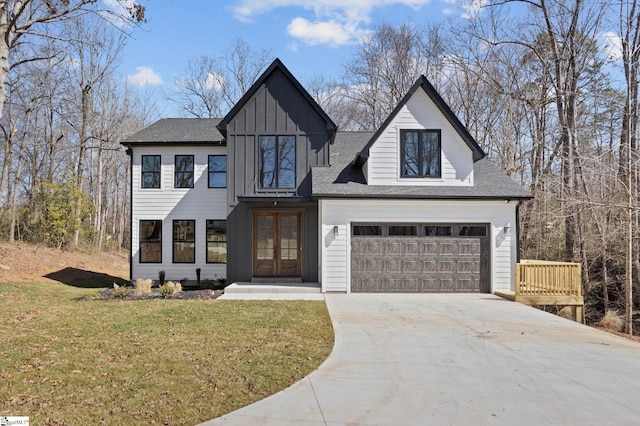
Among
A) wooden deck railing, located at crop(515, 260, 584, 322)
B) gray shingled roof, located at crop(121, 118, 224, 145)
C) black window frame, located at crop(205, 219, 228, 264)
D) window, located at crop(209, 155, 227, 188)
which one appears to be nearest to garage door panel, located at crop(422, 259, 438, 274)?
wooden deck railing, located at crop(515, 260, 584, 322)

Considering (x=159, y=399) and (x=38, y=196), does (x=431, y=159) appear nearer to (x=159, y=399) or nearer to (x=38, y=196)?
(x=159, y=399)

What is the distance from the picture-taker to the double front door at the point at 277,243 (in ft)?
44.7

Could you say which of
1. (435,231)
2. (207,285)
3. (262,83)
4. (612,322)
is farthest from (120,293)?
(612,322)

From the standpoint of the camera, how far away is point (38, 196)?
2105 centimetres

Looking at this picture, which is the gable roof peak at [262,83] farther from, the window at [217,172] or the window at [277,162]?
the window at [217,172]

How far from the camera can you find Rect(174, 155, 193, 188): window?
15.2m

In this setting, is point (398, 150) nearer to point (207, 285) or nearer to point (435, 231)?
point (435, 231)

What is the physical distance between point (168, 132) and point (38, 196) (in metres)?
10.8

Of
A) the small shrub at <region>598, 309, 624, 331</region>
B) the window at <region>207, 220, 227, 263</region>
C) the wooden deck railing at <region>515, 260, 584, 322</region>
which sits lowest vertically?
the small shrub at <region>598, 309, 624, 331</region>

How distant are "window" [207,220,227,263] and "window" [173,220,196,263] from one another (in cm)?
59

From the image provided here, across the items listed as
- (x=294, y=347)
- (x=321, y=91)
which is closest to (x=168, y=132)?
(x=294, y=347)

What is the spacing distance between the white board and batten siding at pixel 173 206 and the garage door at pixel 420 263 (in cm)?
580

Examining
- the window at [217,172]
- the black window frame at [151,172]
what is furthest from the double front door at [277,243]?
the black window frame at [151,172]

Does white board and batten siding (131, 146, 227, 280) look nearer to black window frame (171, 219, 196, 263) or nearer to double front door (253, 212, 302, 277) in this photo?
black window frame (171, 219, 196, 263)
